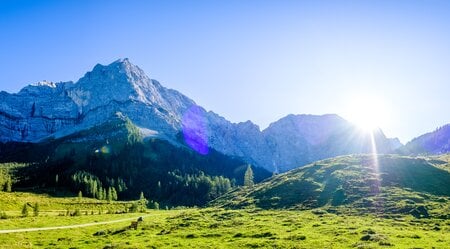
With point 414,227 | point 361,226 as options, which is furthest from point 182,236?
point 414,227

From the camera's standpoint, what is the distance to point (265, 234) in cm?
6066

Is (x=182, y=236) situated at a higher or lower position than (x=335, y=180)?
lower

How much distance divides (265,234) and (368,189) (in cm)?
5121

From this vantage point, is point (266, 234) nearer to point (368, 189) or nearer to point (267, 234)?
point (267, 234)

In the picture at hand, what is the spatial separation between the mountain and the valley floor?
9.53m

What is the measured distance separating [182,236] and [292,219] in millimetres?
24478

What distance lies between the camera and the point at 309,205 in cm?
9612

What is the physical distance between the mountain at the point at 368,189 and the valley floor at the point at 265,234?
9.53m

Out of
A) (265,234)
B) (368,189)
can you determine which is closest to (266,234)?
(265,234)

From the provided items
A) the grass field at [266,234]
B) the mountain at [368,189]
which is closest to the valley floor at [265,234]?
the grass field at [266,234]

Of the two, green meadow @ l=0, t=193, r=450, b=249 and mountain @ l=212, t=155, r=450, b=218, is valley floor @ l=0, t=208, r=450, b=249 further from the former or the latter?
mountain @ l=212, t=155, r=450, b=218

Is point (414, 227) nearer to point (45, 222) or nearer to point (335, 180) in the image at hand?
point (335, 180)

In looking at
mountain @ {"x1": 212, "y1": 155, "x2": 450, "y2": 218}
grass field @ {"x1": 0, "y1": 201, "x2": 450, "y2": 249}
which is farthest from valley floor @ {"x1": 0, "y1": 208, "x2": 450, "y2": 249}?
mountain @ {"x1": 212, "y1": 155, "x2": 450, "y2": 218}

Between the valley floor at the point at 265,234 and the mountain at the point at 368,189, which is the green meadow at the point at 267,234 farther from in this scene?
the mountain at the point at 368,189
